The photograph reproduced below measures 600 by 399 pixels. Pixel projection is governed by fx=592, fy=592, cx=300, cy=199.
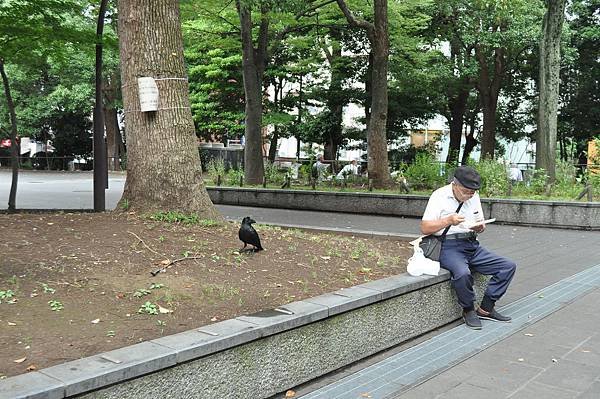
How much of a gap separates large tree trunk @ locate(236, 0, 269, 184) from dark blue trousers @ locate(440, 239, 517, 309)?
45.0 feet

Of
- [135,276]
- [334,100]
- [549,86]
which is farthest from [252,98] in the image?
[135,276]

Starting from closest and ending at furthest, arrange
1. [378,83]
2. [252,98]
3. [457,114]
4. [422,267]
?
1. [422,267]
2. [378,83]
3. [252,98]
4. [457,114]

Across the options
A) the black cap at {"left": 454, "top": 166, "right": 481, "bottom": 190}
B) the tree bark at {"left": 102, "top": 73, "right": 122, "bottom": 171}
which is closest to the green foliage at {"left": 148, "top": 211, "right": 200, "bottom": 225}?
the black cap at {"left": 454, "top": 166, "right": 481, "bottom": 190}

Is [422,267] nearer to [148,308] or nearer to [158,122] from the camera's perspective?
[148,308]

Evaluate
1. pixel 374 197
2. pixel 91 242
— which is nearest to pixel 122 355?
pixel 91 242

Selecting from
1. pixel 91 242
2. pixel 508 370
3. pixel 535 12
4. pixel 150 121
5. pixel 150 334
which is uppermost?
pixel 535 12

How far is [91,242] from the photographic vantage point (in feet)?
18.2

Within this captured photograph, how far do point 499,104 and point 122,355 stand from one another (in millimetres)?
32010

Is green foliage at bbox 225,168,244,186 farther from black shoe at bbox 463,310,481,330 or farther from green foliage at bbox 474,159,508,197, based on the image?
black shoe at bbox 463,310,481,330

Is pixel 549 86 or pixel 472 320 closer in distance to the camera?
pixel 472 320

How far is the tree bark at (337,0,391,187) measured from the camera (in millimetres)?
16297

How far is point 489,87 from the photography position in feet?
91.4

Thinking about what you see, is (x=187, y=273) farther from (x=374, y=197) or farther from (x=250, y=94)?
(x=250, y=94)

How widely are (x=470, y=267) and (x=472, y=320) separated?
0.54m
